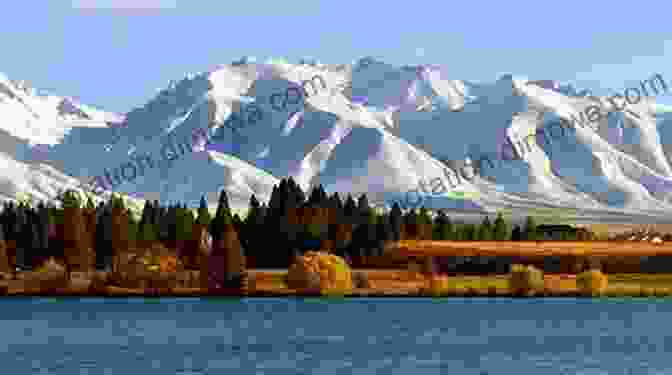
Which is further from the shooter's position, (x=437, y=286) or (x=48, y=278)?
(x=48, y=278)

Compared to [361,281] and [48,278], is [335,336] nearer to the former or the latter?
[361,281]

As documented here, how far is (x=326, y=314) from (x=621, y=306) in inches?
1310

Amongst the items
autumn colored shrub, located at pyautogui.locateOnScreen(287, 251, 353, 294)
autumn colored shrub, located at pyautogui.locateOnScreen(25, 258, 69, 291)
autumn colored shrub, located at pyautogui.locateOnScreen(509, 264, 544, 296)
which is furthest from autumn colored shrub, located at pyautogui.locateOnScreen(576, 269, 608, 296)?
autumn colored shrub, located at pyautogui.locateOnScreen(25, 258, 69, 291)

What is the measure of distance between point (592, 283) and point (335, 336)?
214 feet

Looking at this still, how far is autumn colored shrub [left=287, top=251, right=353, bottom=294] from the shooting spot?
7328 inches

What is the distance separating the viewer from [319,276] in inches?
7352

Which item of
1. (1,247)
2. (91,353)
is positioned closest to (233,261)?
(1,247)

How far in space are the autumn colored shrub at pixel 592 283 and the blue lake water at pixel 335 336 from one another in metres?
4.58

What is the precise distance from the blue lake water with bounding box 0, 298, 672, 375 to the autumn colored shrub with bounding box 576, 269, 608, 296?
458 centimetres

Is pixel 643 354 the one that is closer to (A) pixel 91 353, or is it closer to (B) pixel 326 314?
(A) pixel 91 353

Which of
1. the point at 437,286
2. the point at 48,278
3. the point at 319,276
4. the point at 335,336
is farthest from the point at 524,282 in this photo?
the point at 335,336

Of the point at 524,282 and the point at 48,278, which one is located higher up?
the point at 48,278

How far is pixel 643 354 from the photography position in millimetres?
111250

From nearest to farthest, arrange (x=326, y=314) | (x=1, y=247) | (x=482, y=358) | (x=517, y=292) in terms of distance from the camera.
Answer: (x=482, y=358) → (x=326, y=314) → (x=517, y=292) → (x=1, y=247)
